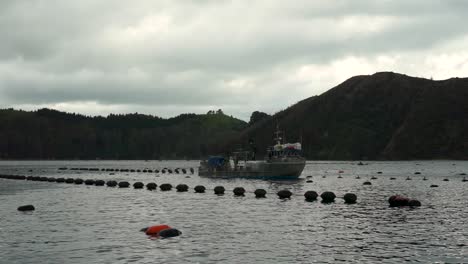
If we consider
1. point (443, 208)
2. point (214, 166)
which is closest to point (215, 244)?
point (443, 208)

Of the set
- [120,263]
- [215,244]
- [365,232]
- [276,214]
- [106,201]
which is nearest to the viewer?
[120,263]

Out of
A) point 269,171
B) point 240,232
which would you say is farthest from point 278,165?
point 240,232

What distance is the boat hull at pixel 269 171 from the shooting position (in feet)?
353

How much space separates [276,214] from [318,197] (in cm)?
2040

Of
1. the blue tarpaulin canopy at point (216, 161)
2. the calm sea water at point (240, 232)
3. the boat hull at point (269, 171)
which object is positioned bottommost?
the calm sea water at point (240, 232)

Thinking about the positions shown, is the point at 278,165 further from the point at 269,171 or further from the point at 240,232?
the point at 240,232

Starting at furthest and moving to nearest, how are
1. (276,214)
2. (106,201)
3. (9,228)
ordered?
(106,201) → (276,214) → (9,228)

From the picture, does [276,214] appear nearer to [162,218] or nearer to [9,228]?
[162,218]

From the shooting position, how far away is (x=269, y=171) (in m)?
110

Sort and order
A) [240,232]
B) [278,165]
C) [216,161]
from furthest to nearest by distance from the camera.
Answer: [216,161]
[278,165]
[240,232]

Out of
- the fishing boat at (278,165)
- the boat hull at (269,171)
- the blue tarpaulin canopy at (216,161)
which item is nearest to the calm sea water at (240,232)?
the fishing boat at (278,165)

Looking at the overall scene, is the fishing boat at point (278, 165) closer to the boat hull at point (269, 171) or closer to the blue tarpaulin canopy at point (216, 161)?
the boat hull at point (269, 171)

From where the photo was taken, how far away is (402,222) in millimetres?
43719

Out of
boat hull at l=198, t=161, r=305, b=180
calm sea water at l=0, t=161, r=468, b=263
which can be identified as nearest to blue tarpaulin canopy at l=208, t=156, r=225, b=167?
boat hull at l=198, t=161, r=305, b=180
